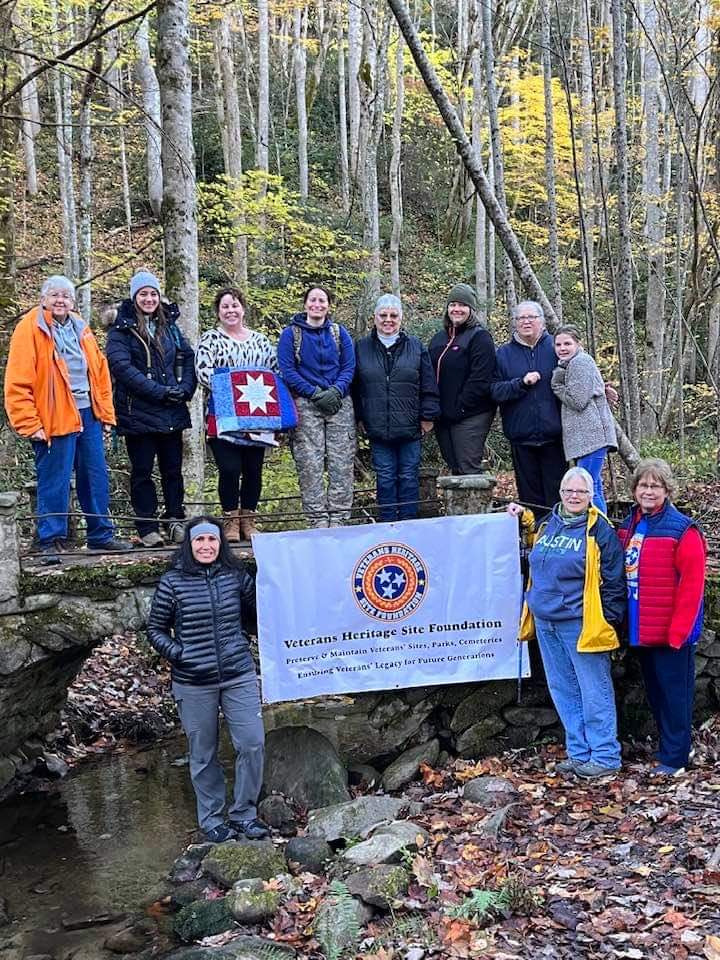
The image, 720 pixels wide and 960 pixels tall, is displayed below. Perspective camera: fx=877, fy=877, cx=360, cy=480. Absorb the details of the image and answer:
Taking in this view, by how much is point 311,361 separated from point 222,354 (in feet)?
2.31

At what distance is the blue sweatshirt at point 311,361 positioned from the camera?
22.6 ft

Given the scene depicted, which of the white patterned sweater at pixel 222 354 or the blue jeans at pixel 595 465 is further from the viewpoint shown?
the white patterned sweater at pixel 222 354

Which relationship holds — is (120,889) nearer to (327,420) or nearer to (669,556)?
(327,420)

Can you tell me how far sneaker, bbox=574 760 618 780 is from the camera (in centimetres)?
633

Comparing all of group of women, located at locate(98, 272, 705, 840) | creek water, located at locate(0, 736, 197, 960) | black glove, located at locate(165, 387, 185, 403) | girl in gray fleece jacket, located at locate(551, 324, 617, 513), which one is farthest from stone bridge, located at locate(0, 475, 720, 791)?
black glove, located at locate(165, 387, 185, 403)

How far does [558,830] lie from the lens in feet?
18.5

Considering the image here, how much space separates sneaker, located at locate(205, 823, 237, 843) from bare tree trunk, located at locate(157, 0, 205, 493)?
16.1ft

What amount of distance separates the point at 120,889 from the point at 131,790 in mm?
1824

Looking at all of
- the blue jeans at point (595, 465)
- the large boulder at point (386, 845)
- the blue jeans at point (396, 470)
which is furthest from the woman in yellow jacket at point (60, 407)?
the blue jeans at point (595, 465)

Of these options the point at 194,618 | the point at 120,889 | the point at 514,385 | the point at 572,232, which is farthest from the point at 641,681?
the point at 572,232

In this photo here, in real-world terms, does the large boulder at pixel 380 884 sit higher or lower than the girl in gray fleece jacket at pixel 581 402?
lower

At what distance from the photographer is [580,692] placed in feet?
21.1

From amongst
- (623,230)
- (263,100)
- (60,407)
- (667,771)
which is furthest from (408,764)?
(263,100)

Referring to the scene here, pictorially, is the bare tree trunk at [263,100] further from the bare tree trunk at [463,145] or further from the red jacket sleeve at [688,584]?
the red jacket sleeve at [688,584]
